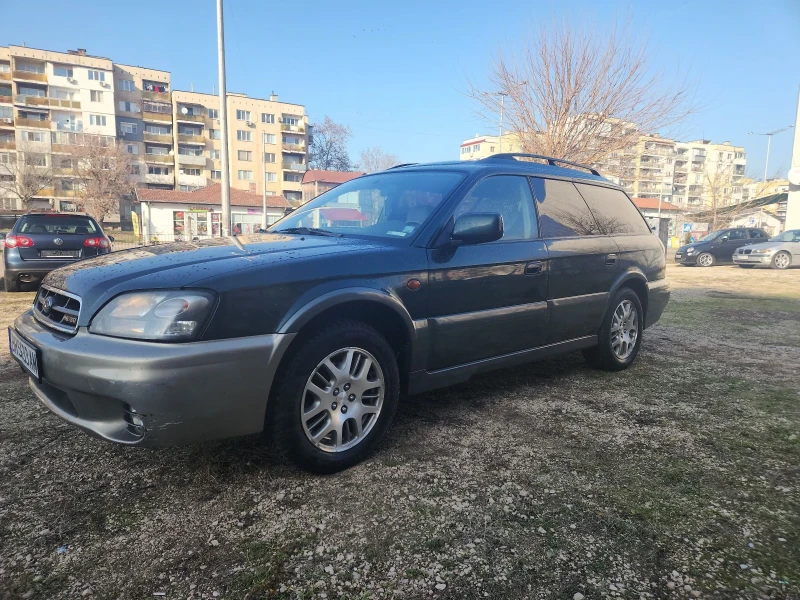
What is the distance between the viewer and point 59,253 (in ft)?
27.7

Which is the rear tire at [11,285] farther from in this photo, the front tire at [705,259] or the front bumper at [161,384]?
the front tire at [705,259]

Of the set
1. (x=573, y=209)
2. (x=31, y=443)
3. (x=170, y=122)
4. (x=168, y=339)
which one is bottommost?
(x=31, y=443)

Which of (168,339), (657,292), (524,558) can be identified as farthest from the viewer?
(657,292)

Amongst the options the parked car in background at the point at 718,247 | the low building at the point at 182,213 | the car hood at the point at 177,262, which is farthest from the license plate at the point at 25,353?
the low building at the point at 182,213

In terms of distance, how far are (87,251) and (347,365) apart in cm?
783

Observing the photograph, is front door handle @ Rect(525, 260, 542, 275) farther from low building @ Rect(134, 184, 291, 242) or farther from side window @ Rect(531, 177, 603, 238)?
low building @ Rect(134, 184, 291, 242)

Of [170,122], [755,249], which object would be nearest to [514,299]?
[755,249]

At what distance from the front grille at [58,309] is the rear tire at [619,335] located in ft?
12.0

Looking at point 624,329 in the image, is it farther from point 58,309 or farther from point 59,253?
point 59,253

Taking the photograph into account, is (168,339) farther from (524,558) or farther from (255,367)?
(524,558)

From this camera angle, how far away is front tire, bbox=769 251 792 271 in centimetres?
1723

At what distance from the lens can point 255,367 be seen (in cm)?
222

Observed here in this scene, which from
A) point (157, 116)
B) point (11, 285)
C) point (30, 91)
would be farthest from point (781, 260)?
point (30, 91)

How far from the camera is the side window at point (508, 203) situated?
10.9 ft
